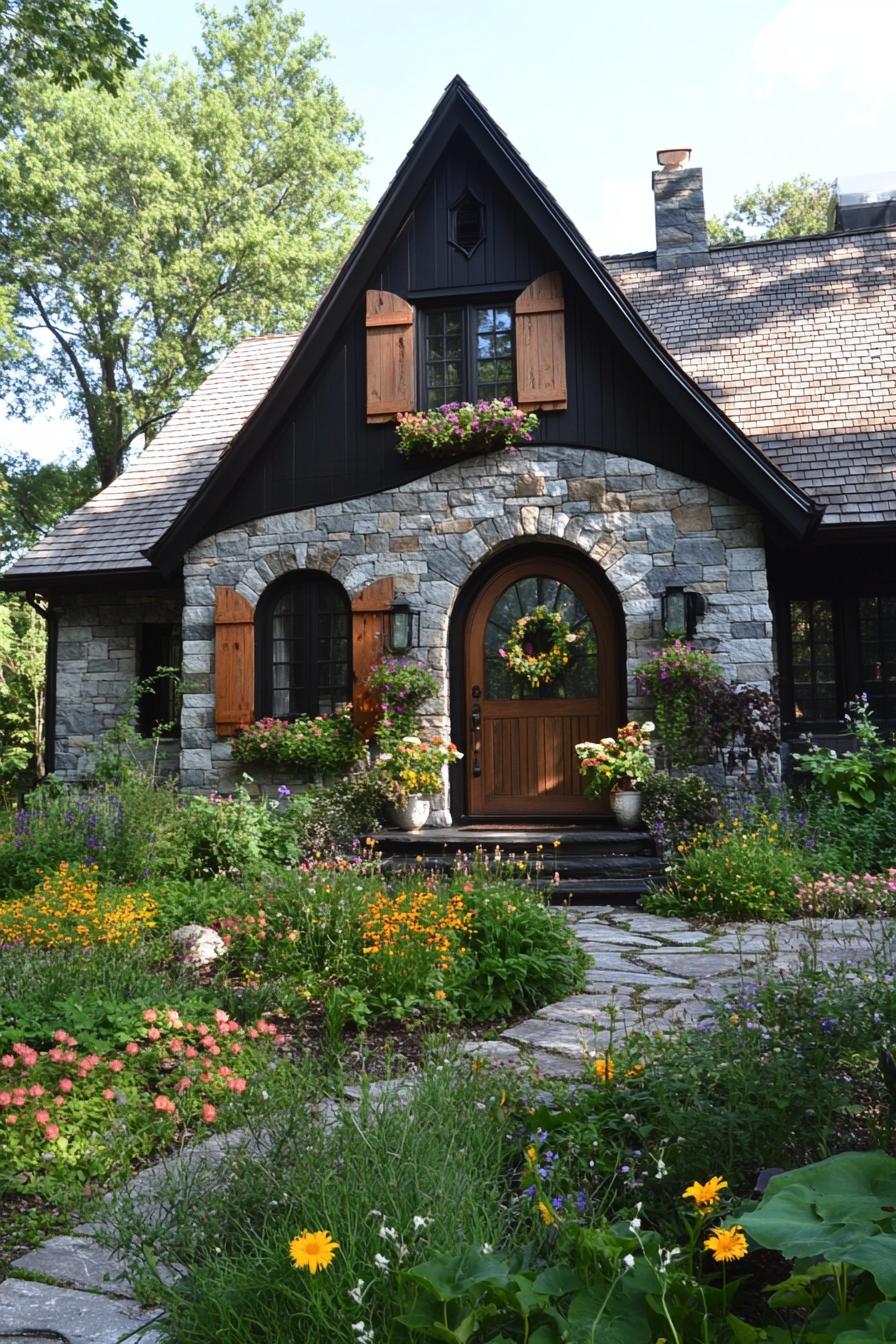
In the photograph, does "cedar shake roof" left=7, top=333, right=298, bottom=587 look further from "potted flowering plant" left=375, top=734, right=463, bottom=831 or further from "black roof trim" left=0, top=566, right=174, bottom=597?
"potted flowering plant" left=375, top=734, right=463, bottom=831

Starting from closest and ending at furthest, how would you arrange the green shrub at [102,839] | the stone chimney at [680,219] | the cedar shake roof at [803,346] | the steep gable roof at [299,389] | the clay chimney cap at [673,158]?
the green shrub at [102,839], the steep gable roof at [299,389], the cedar shake roof at [803,346], the stone chimney at [680,219], the clay chimney cap at [673,158]

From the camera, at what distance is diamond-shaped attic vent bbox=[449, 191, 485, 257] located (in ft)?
30.5

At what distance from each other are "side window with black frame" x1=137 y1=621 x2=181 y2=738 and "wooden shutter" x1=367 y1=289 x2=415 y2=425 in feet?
11.0

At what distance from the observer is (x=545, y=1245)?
6.40 feet

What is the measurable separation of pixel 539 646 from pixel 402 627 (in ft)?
4.00

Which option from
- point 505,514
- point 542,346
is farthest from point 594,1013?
point 542,346

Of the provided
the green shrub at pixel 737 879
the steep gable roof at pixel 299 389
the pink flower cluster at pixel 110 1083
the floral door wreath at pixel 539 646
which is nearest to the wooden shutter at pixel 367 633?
the floral door wreath at pixel 539 646

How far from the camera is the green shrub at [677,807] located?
7598mm

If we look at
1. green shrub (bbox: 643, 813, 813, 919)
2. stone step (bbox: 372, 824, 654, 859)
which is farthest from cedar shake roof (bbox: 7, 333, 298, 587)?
green shrub (bbox: 643, 813, 813, 919)

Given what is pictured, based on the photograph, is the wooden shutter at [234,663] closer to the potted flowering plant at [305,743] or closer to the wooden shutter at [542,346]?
the potted flowering plant at [305,743]

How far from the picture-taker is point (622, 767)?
8.06 m

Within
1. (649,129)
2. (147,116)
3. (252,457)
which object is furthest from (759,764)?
(147,116)

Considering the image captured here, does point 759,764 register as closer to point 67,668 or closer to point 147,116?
point 67,668

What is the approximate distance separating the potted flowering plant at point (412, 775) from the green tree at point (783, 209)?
18.6 meters
